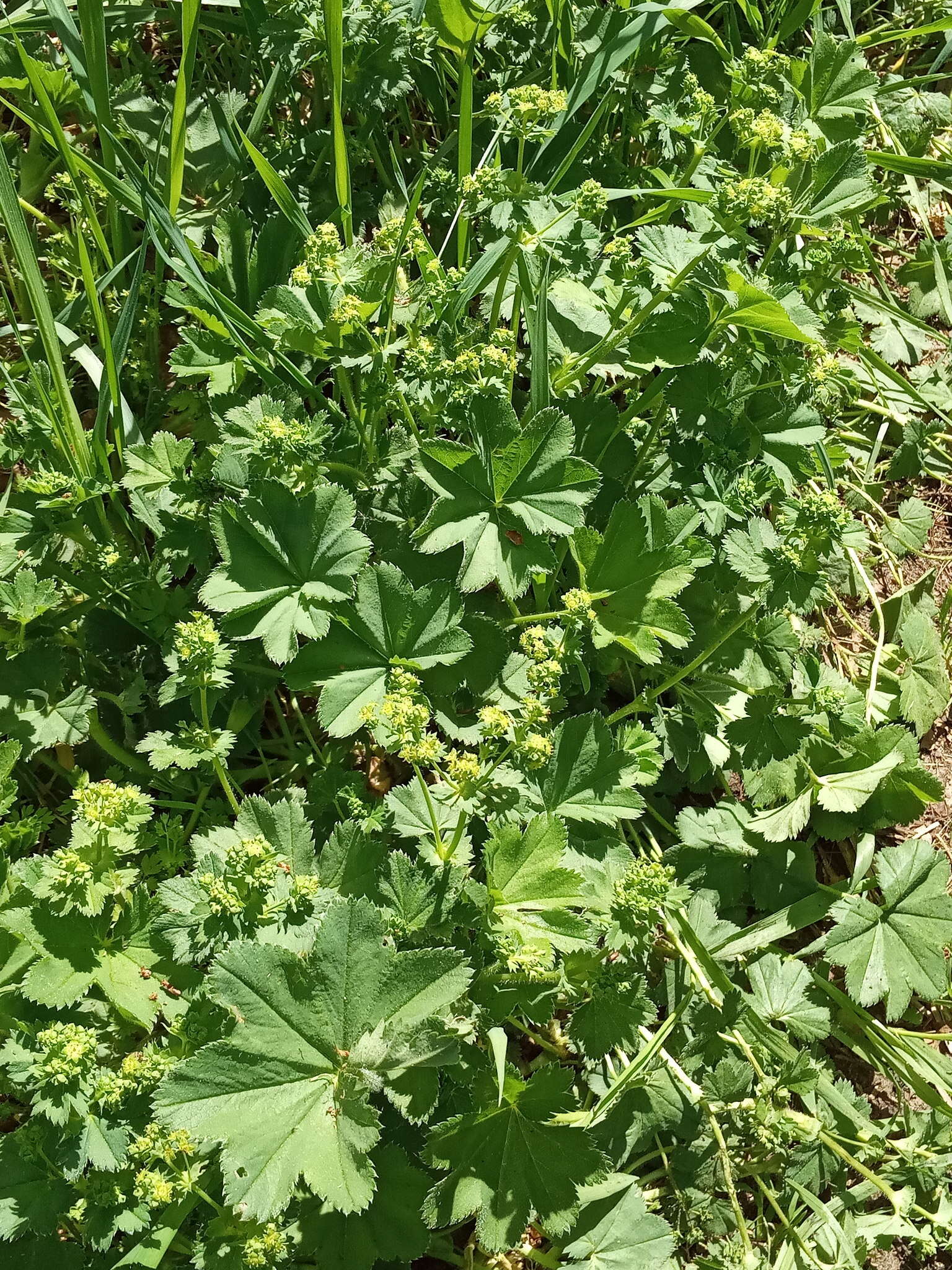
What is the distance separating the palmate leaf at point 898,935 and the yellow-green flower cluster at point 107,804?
203 centimetres

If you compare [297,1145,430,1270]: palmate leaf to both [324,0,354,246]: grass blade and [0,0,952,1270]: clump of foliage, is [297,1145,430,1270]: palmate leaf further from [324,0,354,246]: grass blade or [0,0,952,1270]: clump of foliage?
[324,0,354,246]: grass blade

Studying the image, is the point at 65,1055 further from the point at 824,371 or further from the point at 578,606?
the point at 824,371

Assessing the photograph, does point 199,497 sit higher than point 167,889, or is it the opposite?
point 199,497

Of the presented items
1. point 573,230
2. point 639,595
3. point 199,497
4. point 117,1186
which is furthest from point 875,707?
point 117,1186

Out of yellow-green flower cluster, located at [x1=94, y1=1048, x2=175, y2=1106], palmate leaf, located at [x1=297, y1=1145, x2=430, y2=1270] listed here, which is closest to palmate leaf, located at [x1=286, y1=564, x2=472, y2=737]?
yellow-green flower cluster, located at [x1=94, y1=1048, x2=175, y2=1106]

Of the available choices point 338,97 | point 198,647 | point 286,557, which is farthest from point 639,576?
point 338,97

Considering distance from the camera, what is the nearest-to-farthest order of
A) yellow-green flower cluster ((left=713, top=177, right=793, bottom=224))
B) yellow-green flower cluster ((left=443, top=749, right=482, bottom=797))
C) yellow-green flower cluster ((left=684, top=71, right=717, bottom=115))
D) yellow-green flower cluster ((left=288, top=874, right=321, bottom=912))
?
yellow-green flower cluster ((left=443, top=749, right=482, bottom=797)) < yellow-green flower cluster ((left=288, top=874, right=321, bottom=912)) < yellow-green flower cluster ((left=713, top=177, right=793, bottom=224)) < yellow-green flower cluster ((left=684, top=71, right=717, bottom=115))

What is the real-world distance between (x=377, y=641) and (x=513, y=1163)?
1.32 meters

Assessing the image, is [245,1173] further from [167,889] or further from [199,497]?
[199,497]

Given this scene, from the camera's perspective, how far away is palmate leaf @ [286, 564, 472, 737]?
2.69 meters

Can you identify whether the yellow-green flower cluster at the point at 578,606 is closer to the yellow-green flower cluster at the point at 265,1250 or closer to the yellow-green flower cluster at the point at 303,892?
the yellow-green flower cluster at the point at 303,892

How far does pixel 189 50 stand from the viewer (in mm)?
2873

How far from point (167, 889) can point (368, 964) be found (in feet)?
1.85

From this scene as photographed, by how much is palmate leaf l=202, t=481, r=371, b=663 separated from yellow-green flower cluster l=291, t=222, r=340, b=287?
1.73ft
